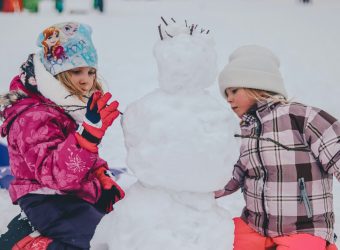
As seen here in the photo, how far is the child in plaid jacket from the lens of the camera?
6.49ft

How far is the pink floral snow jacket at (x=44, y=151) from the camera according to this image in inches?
73.2

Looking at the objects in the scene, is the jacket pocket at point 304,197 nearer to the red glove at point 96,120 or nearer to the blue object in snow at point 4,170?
the red glove at point 96,120

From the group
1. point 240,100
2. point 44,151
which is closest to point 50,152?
point 44,151

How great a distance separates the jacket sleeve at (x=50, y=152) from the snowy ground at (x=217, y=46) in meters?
0.35

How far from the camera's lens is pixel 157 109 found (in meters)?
1.45

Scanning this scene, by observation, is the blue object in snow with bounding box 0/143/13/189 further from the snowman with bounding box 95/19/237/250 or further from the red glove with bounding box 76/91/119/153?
the snowman with bounding box 95/19/237/250

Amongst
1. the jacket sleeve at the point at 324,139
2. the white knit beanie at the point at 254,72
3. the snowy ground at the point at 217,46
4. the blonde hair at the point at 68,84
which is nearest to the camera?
the jacket sleeve at the point at 324,139

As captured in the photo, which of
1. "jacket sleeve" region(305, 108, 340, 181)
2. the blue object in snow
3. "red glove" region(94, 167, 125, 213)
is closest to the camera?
"jacket sleeve" region(305, 108, 340, 181)

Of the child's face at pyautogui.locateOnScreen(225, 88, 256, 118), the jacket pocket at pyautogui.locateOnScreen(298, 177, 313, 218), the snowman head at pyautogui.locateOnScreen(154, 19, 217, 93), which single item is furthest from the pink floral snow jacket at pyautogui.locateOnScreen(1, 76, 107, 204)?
the jacket pocket at pyautogui.locateOnScreen(298, 177, 313, 218)

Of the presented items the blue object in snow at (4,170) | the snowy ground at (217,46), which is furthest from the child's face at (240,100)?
the blue object in snow at (4,170)

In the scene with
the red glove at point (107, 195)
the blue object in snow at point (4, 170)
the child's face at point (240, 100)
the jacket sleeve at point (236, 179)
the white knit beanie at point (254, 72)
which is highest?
the white knit beanie at point (254, 72)

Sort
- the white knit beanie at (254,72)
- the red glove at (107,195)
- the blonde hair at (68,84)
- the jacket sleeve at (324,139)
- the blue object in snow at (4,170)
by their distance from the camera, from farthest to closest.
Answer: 1. the blue object in snow at (4,170)
2. the red glove at (107,195)
3. the blonde hair at (68,84)
4. the white knit beanie at (254,72)
5. the jacket sleeve at (324,139)

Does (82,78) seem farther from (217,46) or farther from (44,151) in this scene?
(217,46)

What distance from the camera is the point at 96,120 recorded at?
1.77 meters
